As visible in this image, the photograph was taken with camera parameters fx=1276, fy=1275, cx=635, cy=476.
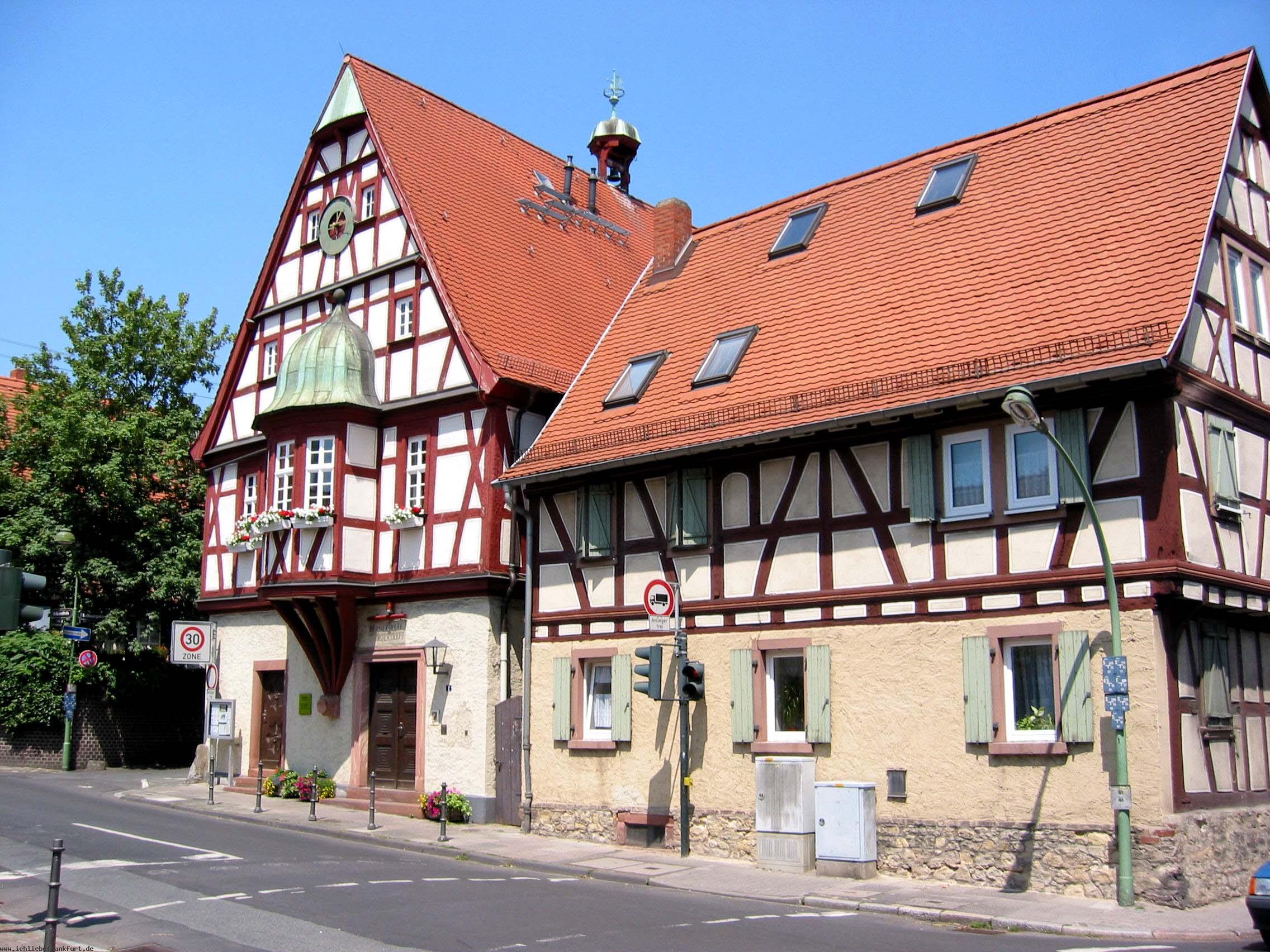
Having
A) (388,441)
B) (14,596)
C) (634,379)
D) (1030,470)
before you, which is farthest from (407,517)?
(14,596)

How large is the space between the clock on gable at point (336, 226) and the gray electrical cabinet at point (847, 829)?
1636cm

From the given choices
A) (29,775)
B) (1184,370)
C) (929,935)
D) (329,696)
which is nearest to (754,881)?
(929,935)

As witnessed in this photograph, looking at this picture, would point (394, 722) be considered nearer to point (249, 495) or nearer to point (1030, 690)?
point (249, 495)

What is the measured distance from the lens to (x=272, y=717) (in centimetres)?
2797

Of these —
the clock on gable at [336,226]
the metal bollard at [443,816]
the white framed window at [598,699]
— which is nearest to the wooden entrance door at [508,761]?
the metal bollard at [443,816]

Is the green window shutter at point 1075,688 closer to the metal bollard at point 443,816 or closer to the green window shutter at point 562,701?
the green window shutter at point 562,701

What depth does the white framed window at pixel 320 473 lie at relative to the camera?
970 inches

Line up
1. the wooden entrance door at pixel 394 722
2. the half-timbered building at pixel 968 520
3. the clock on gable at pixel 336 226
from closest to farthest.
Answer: the half-timbered building at pixel 968 520 → the wooden entrance door at pixel 394 722 → the clock on gable at pixel 336 226

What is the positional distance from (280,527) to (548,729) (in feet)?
22.9

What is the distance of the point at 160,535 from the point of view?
35.8 meters

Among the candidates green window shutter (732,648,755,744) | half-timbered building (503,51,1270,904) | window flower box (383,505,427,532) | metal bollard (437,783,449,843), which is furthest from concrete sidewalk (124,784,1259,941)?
window flower box (383,505,427,532)

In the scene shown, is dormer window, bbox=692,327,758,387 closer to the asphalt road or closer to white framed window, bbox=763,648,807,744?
white framed window, bbox=763,648,807,744

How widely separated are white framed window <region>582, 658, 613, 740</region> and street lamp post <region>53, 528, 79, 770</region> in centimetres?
1845

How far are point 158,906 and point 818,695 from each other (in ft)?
29.4
